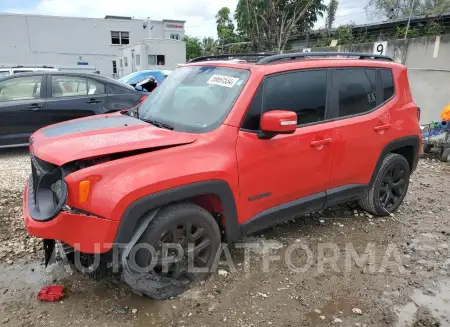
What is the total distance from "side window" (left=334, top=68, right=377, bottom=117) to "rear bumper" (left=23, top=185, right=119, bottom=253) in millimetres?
2422

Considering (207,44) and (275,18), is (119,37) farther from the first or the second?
(275,18)

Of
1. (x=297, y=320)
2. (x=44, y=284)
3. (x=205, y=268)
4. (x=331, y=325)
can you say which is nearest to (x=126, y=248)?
(x=205, y=268)

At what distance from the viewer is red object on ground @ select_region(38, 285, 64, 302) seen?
283 cm

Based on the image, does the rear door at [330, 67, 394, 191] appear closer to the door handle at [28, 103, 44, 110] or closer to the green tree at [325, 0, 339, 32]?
the door handle at [28, 103, 44, 110]

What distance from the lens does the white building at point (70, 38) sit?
1588 inches

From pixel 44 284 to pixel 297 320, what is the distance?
6.56ft

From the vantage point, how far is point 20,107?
653 cm

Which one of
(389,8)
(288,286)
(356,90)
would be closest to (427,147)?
(356,90)

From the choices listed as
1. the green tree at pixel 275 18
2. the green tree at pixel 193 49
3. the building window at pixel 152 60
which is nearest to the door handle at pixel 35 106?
the green tree at pixel 275 18

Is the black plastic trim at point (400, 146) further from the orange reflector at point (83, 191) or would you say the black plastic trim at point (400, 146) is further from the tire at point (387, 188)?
the orange reflector at point (83, 191)

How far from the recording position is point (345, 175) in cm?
383

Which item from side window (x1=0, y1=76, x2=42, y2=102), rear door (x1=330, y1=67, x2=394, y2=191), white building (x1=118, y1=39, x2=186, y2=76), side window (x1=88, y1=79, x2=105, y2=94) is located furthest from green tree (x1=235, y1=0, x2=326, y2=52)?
rear door (x1=330, y1=67, x2=394, y2=191)

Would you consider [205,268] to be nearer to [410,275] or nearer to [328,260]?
[328,260]

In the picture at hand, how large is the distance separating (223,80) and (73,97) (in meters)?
4.64
